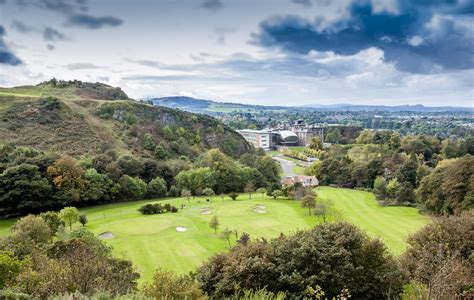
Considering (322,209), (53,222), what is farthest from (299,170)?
(53,222)

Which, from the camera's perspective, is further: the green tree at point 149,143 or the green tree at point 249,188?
the green tree at point 149,143

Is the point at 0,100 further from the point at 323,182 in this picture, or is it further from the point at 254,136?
the point at 254,136

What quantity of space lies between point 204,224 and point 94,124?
49520 mm

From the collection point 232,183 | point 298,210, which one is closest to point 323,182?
point 232,183

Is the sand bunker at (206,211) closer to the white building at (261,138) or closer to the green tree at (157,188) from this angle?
the green tree at (157,188)

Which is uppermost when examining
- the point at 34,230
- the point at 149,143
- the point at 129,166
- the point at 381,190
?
the point at 149,143

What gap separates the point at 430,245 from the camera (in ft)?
69.2

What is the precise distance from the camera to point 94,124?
78375 millimetres

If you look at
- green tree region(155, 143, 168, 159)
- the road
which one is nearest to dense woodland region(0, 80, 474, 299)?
green tree region(155, 143, 168, 159)

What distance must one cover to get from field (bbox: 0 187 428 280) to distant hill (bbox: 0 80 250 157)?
2560 cm

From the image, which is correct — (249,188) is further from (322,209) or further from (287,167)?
(287,167)

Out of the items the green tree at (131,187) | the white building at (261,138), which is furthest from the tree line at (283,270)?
the white building at (261,138)

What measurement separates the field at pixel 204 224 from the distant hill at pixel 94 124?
25597 mm

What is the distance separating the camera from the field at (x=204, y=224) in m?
30.0
